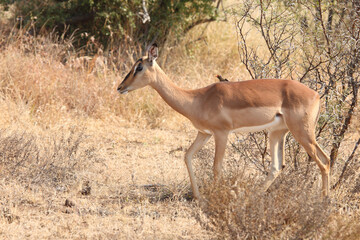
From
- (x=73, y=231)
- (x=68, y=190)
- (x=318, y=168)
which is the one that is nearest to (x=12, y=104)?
(x=68, y=190)

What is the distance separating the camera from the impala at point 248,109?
5289mm

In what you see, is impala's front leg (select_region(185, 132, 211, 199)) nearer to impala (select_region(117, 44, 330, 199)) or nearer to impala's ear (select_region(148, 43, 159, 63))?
impala (select_region(117, 44, 330, 199))

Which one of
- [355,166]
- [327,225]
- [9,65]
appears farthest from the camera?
[9,65]

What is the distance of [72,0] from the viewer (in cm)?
1123

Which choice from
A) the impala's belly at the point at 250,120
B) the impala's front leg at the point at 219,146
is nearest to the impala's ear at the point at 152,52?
the impala's belly at the point at 250,120

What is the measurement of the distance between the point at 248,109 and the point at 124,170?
201 cm

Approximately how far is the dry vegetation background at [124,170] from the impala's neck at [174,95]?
669mm

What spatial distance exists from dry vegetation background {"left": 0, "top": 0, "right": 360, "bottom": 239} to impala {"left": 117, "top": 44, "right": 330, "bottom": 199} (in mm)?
261

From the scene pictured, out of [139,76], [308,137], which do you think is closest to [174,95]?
[139,76]

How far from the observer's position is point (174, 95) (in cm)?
581

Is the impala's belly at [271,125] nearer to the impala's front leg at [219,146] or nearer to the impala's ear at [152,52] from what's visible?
the impala's front leg at [219,146]

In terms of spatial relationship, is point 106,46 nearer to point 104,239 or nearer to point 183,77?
point 183,77

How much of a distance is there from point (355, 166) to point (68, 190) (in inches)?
115

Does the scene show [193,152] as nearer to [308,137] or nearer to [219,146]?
[219,146]
